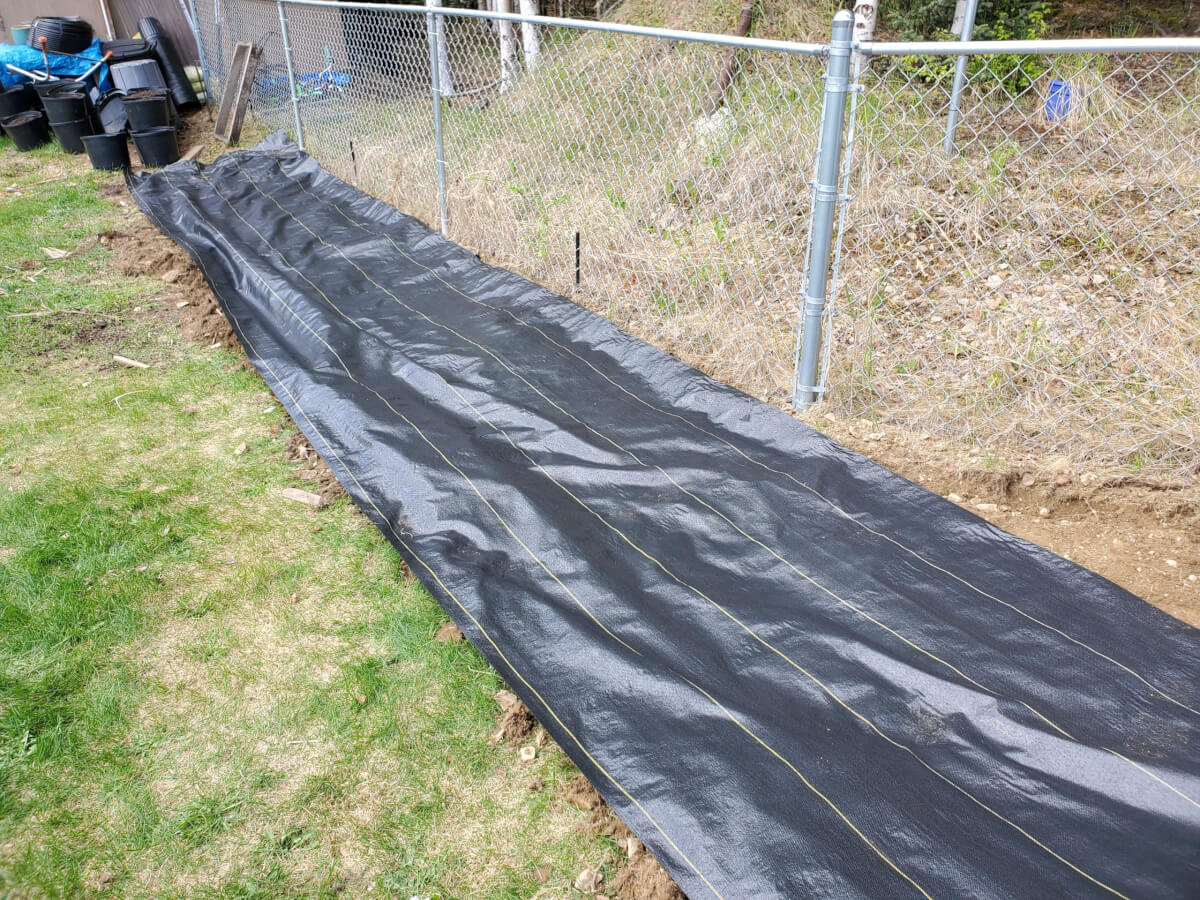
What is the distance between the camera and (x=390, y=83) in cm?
612

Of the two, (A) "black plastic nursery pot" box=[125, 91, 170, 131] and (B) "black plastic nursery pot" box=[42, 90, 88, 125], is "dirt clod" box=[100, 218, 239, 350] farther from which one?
(B) "black plastic nursery pot" box=[42, 90, 88, 125]

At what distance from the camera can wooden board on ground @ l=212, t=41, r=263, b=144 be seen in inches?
318

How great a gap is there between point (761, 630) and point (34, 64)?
404 inches

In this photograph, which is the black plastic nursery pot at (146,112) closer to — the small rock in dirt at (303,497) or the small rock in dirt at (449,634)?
the small rock in dirt at (303,497)

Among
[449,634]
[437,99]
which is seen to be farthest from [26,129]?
[449,634]

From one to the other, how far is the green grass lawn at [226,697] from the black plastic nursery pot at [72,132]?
5721 millimetres

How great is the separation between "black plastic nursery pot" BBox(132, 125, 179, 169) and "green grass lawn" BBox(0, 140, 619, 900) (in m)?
4.70

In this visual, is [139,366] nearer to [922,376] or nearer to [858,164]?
[922,376]

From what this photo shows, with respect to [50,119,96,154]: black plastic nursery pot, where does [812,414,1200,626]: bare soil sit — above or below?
below

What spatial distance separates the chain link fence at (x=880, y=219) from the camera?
3215mm

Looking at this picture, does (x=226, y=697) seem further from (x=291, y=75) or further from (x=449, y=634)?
(x=291, y=75)

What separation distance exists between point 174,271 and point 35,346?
3.45ft

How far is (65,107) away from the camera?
7.79m

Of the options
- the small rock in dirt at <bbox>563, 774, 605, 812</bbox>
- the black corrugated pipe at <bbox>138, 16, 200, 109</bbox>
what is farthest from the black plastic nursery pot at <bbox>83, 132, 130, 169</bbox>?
the small rock in dirt at <bbox>563, 774, 605, 812</bbox>
